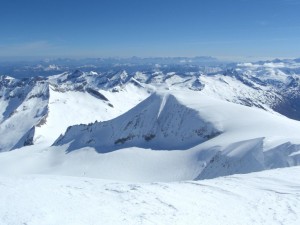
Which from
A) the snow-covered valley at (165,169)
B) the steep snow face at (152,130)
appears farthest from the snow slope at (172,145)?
the snow-covered valley at (165,169)

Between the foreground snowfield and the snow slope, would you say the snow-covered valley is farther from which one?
the snow slope

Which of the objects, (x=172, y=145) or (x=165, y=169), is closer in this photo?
(x=165, y=169)

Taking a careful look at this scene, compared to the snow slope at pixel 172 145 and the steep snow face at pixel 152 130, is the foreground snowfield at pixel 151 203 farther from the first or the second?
the steep snow face at pixel 152 130

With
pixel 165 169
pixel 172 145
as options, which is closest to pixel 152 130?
pixel 172 145

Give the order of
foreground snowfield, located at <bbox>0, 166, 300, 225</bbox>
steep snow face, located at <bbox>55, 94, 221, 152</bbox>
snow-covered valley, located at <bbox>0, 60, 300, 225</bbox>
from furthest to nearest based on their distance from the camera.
→ steep snow face, located at <bbox>55, 94, 221, 152</bbox>, snow-covered valley, located at <bbox>0, 60, 300, 225</bbox>, foreground snowfield, located at <bbox>0, 166, 300, 225</bbox>

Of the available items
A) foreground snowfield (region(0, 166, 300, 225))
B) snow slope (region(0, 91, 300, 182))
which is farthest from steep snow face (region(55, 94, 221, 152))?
foreground snowfield (region(0, 166, 300, 225))

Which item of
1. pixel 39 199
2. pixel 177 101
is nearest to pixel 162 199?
pixel 39 199

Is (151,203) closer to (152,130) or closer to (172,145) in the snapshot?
(172,145)
